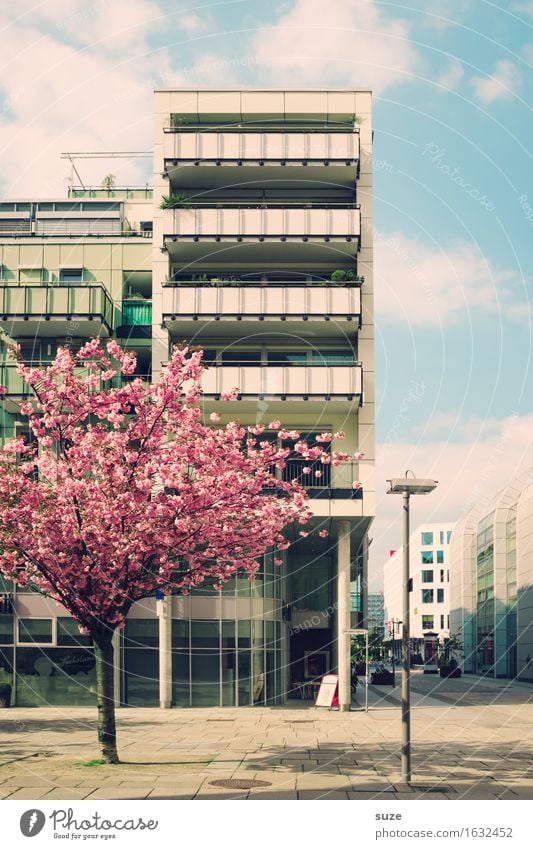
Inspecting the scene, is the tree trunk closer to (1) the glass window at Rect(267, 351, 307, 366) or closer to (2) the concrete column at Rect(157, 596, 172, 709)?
(2) the concrete column at Rect(157, 596, 172, 709)

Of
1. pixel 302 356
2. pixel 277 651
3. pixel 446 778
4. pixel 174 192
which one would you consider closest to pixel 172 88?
pixel 174 192

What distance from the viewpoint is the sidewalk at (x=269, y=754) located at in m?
20.5

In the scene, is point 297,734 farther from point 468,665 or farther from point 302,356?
point 468,665

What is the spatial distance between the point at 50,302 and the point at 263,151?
11.9 metres

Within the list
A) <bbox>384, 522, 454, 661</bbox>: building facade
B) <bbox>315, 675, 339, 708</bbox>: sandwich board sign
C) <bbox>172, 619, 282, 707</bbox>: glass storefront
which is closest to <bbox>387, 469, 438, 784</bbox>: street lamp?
<bbox>315, 675, 339, 708</bbox>: sandwich board sign

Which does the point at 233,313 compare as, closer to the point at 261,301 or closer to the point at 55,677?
the point at 261,301

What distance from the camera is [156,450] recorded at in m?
27.0

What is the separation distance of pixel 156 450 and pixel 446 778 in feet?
35.2

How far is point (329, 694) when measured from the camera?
138 ft

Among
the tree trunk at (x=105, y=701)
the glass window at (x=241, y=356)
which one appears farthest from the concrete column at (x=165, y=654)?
the tree trunk at (x=105, y=701)

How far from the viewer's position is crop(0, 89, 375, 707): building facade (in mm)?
43625

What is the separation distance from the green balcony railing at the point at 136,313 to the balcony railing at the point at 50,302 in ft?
8.50

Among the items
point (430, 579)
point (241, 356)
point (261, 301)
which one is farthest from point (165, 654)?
point (430, 579)

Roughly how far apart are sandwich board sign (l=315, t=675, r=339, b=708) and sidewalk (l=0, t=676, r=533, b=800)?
2.21 feet
